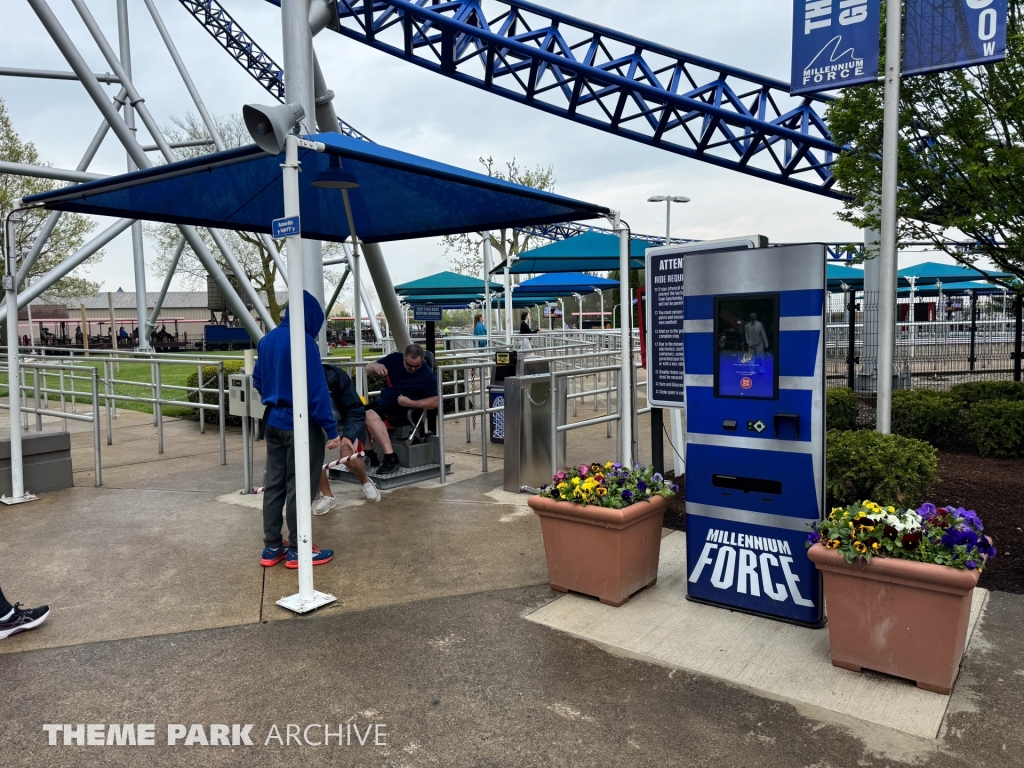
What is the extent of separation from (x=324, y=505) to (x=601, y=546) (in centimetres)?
286

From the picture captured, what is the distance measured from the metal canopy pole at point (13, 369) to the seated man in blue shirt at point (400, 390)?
2838 millimetres

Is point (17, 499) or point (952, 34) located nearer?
point (952, 34)

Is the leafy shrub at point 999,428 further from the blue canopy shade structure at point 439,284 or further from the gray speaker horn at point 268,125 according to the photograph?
the blue canopy shade structure at point 439,284

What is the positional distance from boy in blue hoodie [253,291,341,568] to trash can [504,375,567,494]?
6.52 feet

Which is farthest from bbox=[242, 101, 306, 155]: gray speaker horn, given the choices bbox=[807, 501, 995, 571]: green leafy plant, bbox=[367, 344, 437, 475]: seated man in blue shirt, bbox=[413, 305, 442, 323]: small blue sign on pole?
bbox=[413, 305, 442, 323]: small blue sign on pole

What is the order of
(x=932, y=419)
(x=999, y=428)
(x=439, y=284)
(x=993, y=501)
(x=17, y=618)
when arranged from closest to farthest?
(x=17, y=618), (x=993, y=501), (x=999, y=428), (x=932, y=419), (x=439, y=284)

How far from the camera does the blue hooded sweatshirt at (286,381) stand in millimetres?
4441

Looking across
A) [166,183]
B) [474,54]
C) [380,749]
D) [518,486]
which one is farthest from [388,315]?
[474,54]

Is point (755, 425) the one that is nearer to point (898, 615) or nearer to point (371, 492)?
point (898, 615)

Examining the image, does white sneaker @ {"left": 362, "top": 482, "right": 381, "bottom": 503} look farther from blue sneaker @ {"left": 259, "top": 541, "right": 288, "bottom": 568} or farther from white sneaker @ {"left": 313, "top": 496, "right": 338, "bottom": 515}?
blue sneaker @ {"left": 259, "top": 541, "right": 288, "bottom": 568}

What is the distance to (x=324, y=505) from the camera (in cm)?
605

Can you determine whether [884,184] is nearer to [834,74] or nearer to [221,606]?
[834,74]

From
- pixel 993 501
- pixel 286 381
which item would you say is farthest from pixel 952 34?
pixel 286 381

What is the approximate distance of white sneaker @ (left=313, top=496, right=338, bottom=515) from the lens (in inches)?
236
